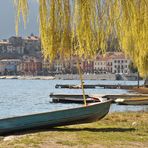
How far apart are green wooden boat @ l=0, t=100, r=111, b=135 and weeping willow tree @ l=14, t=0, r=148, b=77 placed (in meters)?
6.93

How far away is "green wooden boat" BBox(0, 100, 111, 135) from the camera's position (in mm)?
16266

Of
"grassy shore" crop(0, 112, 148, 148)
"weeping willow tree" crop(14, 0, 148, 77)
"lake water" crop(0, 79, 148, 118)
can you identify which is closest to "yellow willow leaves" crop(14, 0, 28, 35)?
"weeping willow tree" crop(14, 0, 148, 77)

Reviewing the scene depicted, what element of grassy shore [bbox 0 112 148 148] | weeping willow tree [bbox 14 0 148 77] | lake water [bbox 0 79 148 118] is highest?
weeping willow tree [bbox 14 0 148 77]

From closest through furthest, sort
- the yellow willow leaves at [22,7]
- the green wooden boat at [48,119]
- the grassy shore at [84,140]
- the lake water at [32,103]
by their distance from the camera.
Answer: the yellow willow leaves at [22,7]
the grassy shore at [84,140]
the green wooden boat at [48,119]
the lake water at [32,103]

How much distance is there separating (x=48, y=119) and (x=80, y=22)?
785cm

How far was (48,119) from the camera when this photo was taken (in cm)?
1645

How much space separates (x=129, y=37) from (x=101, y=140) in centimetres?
365

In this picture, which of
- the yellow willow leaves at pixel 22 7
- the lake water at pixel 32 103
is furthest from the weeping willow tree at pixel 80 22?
the lake water at pixel 32 103

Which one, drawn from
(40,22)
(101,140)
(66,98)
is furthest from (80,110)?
(66,98)

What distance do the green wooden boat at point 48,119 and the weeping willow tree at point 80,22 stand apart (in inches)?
273

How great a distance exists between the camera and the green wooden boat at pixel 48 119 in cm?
1627

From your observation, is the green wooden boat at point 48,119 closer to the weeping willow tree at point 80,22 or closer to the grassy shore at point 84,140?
the grassy shore at point 84,140

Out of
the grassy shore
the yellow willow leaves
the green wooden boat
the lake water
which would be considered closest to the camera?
the yellow willow leaves

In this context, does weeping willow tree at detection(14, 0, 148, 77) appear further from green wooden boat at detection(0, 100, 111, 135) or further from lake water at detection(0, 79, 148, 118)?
lake water at detection(0, 79, 148, 118)
